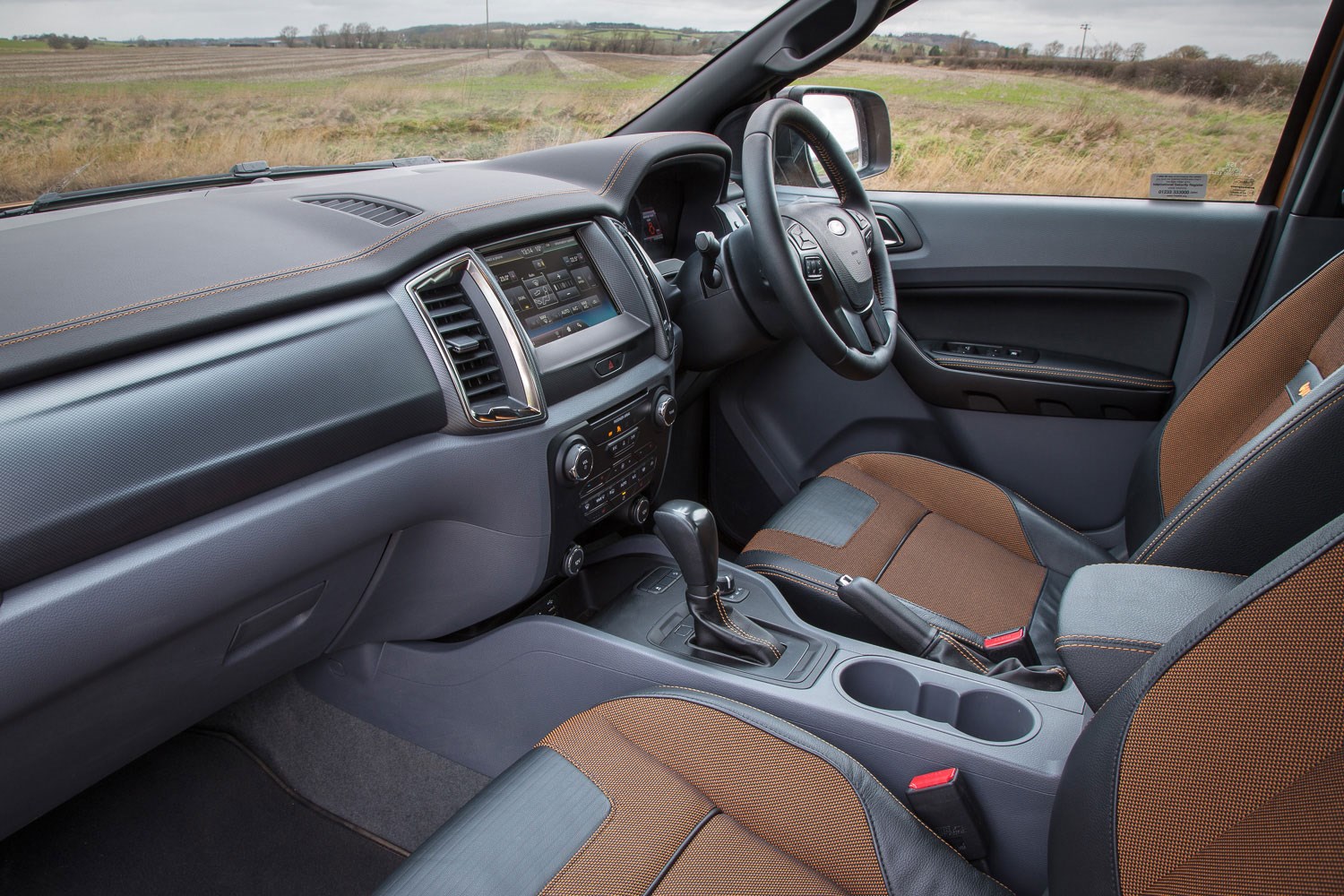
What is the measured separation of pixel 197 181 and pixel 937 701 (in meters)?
1.51

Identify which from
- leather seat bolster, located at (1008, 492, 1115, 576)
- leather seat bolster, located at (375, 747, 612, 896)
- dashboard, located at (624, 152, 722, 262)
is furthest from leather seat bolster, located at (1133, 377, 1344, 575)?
dashboard, located at (624, 152, 722, 262)

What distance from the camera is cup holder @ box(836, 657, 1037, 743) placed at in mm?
1280

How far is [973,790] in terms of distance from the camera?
118 centimetres

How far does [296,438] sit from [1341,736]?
107 centimetres

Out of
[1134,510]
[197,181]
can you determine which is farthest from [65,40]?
[1134,510]

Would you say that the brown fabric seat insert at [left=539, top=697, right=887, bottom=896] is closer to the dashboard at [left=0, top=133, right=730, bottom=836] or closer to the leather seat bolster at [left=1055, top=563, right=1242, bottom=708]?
the leather seat bolster at [left=1055, top=563, right=1242, bottom=708]

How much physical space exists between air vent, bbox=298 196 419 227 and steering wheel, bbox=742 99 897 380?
0.58m

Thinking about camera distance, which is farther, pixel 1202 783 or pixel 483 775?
Answer: pixel 483 775

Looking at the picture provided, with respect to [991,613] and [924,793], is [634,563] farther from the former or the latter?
[924,793]

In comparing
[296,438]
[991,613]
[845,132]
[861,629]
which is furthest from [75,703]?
[845,132]

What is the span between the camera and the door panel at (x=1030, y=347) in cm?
218

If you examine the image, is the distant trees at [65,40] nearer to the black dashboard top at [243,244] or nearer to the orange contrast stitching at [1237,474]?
the black dashboard top at [243,244]

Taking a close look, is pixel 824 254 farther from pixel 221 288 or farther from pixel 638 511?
pixel 221 288

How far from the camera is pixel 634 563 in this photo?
5.90ft
